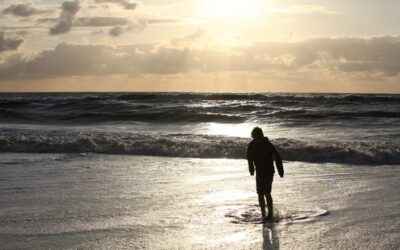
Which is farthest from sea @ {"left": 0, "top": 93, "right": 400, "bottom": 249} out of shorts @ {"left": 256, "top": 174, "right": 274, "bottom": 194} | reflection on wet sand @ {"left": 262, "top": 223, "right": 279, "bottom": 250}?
shorts @ {"left": 256, "top": 174, "right": 274, "bottom": 194}

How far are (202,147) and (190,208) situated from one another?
8830 mm

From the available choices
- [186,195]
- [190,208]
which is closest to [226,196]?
[186,195]

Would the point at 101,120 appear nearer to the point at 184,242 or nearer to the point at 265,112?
the point at 265,112

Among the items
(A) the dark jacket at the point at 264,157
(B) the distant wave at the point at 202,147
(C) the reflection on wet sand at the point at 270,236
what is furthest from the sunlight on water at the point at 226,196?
(B) the distant wave at the point at 202,147

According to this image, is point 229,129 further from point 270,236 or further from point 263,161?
point 270,236

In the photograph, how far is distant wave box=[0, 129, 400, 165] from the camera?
16422 mm

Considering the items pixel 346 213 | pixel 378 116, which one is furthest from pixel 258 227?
pixel 378 116

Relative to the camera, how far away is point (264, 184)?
9156 millimetres

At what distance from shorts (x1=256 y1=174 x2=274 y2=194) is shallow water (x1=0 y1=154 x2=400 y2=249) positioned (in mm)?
410

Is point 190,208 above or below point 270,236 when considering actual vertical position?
above

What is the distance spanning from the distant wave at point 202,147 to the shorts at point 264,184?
295 inches

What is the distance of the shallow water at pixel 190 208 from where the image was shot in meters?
7.50

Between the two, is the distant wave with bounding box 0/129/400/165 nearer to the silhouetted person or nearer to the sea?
the sea

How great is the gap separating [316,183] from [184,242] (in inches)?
214
